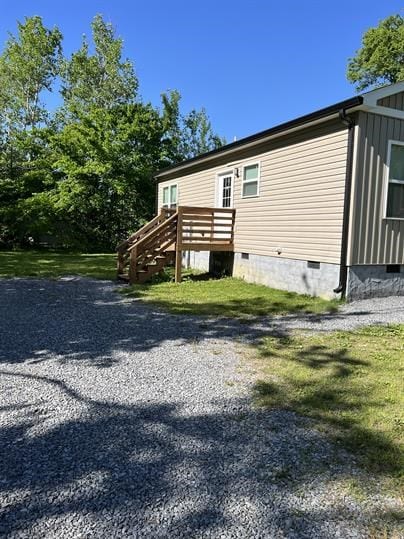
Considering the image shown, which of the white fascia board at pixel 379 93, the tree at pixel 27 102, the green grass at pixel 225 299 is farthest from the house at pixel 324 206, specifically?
the tree at pixel 27 102

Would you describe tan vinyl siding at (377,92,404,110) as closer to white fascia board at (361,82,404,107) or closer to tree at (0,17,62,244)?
white fascia board at (361,82,404,107)

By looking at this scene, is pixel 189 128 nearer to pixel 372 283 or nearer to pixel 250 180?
pixel 250 180

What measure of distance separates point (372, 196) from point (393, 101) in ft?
5.60

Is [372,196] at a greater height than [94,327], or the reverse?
[372,196]

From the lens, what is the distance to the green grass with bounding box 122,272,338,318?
22.3 feet

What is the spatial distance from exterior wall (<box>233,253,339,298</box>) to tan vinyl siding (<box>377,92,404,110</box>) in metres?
2.94

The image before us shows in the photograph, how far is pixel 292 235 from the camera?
27.6ft

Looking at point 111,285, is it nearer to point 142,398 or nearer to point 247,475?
point 142,398

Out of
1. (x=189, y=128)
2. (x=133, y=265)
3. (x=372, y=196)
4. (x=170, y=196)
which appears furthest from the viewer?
(x=189, y=128)

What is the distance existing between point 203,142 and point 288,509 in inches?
1296

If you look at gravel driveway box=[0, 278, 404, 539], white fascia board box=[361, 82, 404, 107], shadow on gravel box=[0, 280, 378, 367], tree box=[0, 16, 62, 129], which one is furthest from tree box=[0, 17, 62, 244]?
gravel driveway box=[0, 278, 404, 539]

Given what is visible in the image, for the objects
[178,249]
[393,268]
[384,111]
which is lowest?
[393,268]

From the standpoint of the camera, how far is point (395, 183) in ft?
24.1

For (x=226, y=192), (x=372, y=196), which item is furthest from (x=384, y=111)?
(x=226, y=192)
